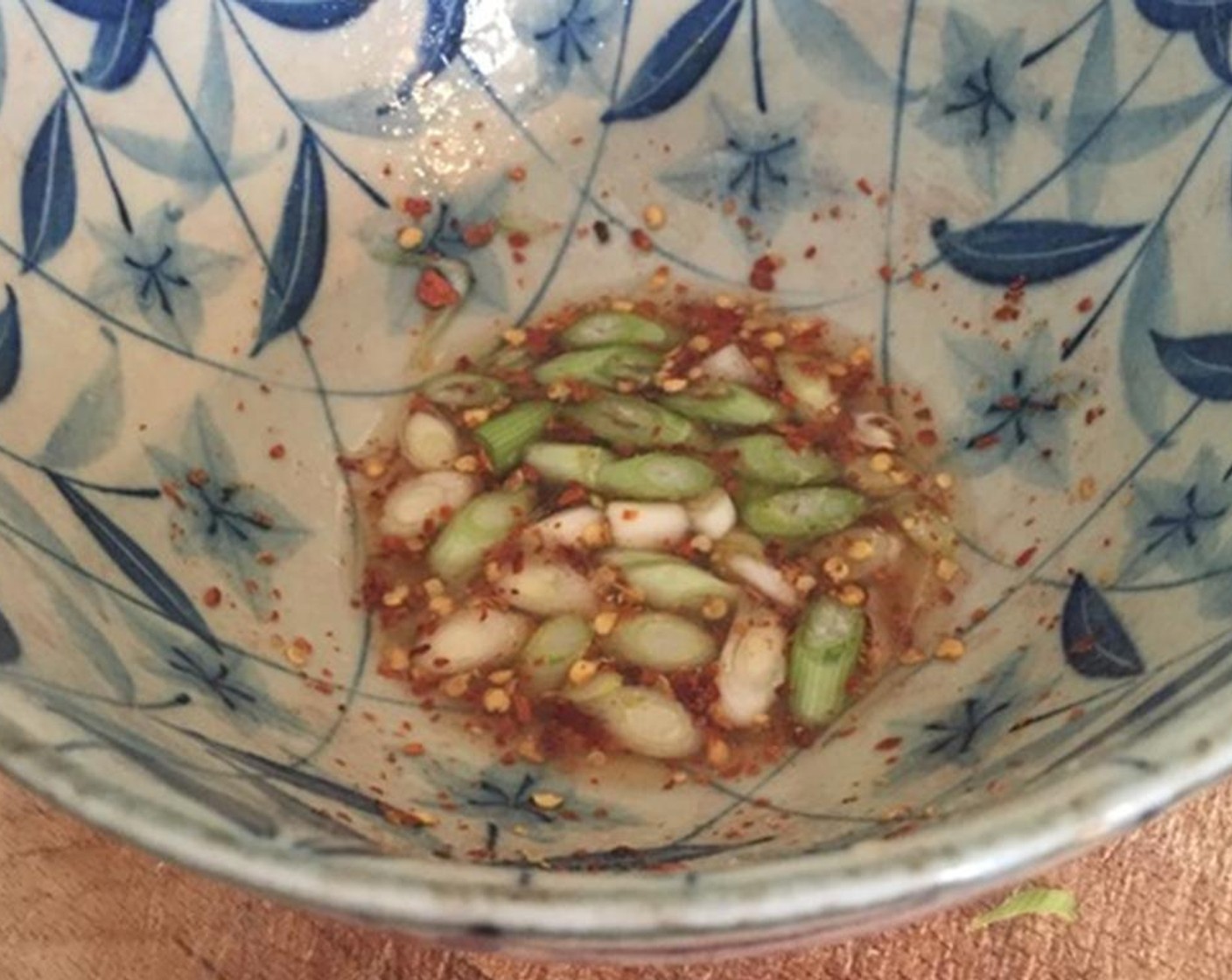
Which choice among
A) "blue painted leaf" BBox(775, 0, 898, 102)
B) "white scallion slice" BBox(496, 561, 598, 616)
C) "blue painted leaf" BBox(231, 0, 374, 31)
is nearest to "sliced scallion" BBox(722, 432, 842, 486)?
"white scallion slice" BBox(496, 561, 598, 616)

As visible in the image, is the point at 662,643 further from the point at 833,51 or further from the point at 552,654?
the point at 833,51

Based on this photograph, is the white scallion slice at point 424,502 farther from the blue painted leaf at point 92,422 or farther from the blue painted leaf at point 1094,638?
the blue painted leaf at point 1094,638

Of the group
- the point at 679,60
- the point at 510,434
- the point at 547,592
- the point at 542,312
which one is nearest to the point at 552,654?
the point at 547,592

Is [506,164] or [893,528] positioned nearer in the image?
[893,528]

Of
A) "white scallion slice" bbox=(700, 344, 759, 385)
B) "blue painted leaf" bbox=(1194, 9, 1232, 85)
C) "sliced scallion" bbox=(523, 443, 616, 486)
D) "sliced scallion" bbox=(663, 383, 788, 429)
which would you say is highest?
"blue painted leaf" bbox=(1194, 9, 1232, 85)

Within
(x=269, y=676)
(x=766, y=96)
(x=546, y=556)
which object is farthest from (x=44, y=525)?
(x=766, y=96)

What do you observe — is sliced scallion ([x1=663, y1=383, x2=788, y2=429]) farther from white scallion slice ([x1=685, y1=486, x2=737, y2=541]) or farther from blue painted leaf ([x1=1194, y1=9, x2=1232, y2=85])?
blue painted leaf ([x1=1194, y1=9, x2=1232, y2=85])

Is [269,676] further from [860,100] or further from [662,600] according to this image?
[860,100]
